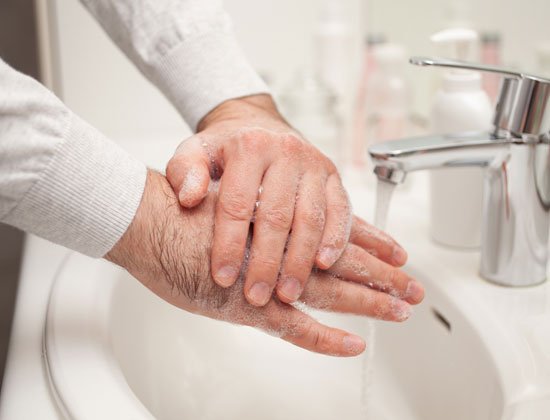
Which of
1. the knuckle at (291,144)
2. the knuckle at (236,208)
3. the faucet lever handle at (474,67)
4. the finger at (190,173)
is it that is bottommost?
the knuckle at (236,208)

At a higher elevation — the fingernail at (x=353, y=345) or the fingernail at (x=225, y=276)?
the fingernail at (x=225, y=276)

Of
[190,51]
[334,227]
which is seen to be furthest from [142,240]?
[190,51]

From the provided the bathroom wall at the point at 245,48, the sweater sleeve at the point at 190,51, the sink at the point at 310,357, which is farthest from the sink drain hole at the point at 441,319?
the bathroom wall at the point at 245,48

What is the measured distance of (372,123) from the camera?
94 centimetres

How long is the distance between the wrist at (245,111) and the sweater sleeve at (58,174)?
0.66ft

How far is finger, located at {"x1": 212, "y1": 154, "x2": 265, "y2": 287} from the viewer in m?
0.52

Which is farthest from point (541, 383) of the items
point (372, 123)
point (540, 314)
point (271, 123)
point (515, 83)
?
point (372, 123)

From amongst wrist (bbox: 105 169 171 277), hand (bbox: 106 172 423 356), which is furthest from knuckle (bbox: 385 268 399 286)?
wrist (bbox: 105 169 171 277)

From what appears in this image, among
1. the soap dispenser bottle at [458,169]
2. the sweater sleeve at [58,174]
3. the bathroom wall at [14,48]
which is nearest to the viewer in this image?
the sweater sleeve at [58,174]

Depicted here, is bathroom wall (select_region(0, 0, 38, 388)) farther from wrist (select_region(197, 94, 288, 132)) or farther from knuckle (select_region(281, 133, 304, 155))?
knuckle (select_region(281, 133, 304, 155))

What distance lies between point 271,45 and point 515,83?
616 millimetres

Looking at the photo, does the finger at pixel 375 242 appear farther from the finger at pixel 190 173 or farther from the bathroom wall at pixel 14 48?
the bathroom wall at pixel 14 48

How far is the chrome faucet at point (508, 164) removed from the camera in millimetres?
566

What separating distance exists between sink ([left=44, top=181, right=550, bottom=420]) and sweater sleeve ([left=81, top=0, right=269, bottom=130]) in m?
0.22
